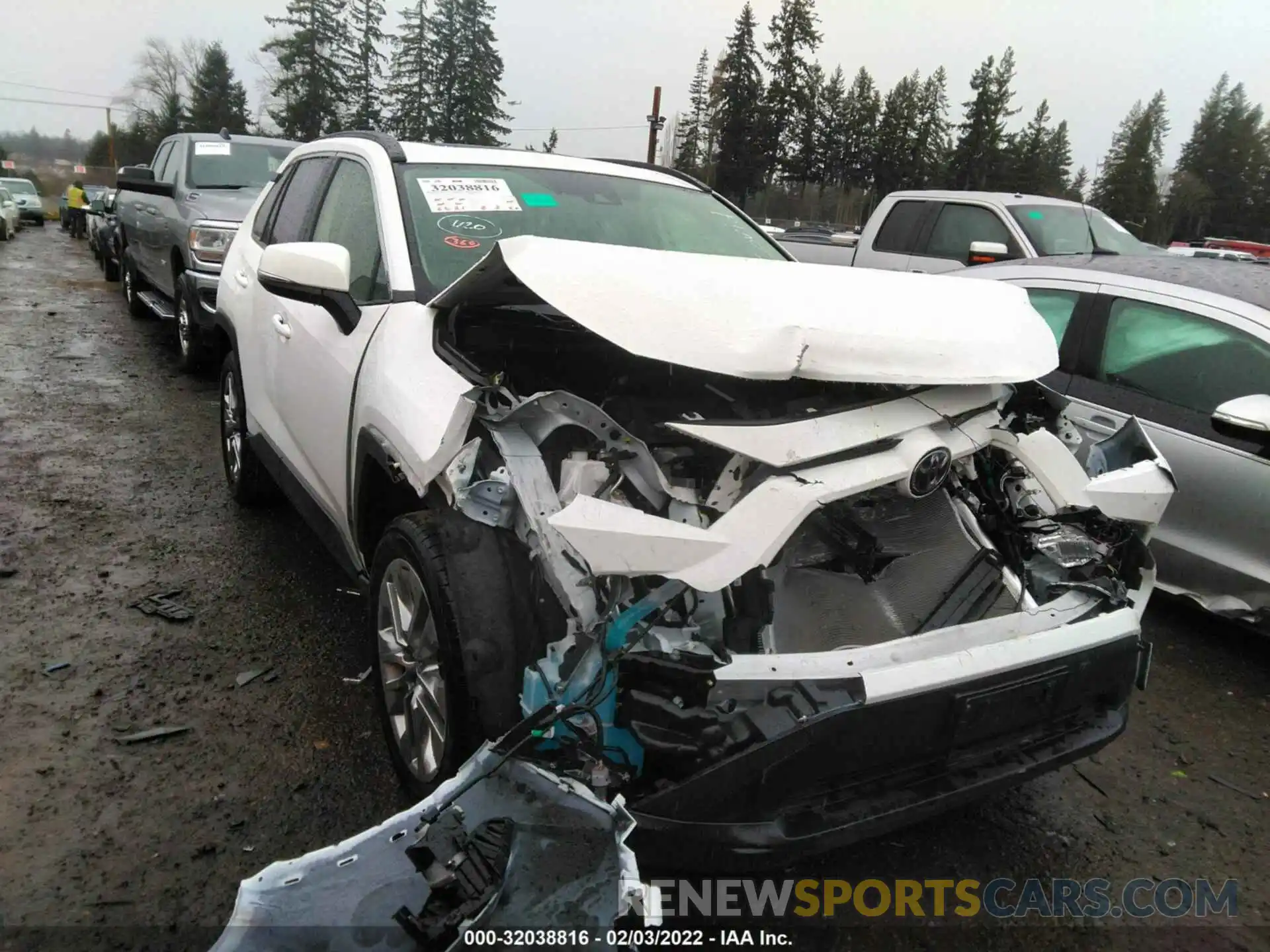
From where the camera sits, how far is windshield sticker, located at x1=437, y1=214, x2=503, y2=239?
3.05 metres

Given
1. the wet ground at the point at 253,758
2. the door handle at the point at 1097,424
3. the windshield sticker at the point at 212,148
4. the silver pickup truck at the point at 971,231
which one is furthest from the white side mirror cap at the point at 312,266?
the windshield sticker at the point at 212,148

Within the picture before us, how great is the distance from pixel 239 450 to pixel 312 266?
214 centimetres

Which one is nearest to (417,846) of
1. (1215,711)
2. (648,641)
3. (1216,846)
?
(648,641)

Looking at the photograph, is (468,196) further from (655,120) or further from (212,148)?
(655,120)

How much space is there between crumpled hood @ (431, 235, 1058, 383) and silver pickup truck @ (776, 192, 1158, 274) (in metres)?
5.88

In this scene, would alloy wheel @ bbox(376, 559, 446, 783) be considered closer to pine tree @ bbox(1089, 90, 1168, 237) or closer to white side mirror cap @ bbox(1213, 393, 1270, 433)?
white side mirror cap @ bbox(1213, 393, 1270, 433)

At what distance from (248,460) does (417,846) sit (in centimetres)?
332

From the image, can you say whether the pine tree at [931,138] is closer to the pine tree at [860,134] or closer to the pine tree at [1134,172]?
the pine tree at [860,134]

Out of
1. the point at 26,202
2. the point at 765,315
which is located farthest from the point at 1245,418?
the point at 26,202

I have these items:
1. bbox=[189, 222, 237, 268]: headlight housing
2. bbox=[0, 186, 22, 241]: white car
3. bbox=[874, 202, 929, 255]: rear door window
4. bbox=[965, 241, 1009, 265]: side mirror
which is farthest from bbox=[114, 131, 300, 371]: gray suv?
bbox=[0, 186, 22, 241]: white car

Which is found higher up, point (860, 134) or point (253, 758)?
point (860, 134)

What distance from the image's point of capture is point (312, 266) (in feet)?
8.91

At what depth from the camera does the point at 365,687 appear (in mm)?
3137

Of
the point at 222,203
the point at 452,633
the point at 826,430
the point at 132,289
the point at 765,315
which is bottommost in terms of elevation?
the point at 132,289
